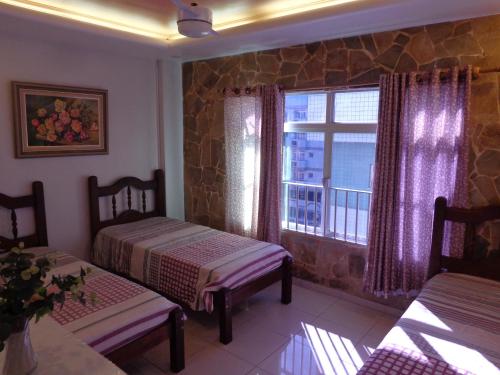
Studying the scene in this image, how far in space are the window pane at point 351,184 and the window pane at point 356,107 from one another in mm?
134

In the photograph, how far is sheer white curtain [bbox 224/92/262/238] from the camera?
146 inches

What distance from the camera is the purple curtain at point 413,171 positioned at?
103 inches

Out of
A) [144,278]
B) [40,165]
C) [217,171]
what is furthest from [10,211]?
[217,171]

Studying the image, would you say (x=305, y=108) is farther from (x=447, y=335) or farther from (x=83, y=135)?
(x=447, y=335)

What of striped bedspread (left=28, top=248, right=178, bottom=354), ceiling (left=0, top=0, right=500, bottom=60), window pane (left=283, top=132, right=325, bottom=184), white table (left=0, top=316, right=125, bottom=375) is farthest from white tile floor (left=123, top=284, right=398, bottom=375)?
ceiling (left=0, top=0, right=500, bottom=60)

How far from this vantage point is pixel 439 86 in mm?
2631

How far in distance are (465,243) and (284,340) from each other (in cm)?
148

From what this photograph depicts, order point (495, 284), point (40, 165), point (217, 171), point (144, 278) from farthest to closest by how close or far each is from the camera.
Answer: point (217, 171)
point (40, 165)
point (144, 278)
point (495, 284)

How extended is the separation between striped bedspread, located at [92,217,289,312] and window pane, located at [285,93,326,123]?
1.26 meters

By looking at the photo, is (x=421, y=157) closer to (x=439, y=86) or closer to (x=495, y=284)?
(x=439, y=86)

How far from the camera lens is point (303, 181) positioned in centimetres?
372

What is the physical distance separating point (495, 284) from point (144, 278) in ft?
8.47

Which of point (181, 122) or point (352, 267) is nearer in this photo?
point (352, 267)

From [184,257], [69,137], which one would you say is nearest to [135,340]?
[184,257]
